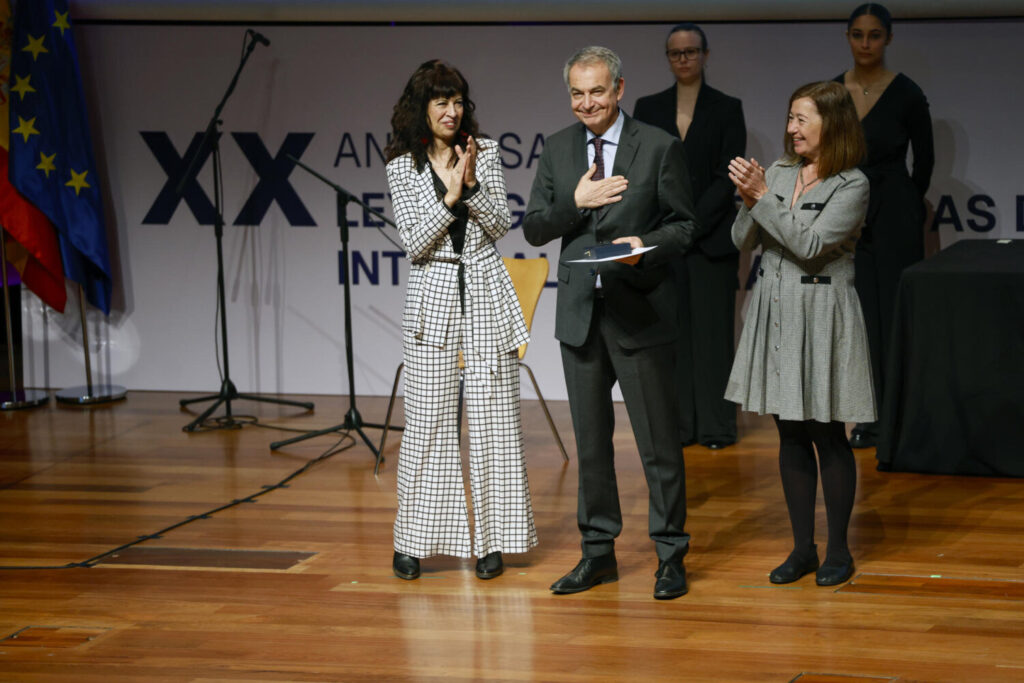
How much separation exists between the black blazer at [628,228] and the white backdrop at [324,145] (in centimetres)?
325

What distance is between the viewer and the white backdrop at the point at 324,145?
6.75 metres

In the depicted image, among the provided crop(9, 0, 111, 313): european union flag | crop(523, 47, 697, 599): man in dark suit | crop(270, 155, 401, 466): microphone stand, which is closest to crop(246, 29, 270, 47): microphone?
crop(270, 155, 401, 466): microphone stand

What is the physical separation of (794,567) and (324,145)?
14.3 ft

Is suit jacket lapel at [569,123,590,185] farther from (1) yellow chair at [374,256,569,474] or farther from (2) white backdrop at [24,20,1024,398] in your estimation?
(2) white backdrop at [24,20,1024,398]

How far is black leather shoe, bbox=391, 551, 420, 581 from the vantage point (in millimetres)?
4184

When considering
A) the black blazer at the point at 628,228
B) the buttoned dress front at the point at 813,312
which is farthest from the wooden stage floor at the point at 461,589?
the black blazer at the point at 628,228

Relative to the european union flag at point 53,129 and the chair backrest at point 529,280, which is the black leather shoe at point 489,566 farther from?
the european union flag at point 53,129

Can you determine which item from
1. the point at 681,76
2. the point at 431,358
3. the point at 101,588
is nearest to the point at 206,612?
the point at 101,588

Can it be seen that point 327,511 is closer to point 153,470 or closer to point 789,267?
point 153,470

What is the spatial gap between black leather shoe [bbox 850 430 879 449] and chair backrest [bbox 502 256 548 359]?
170cm

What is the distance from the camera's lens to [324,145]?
7.34 meters

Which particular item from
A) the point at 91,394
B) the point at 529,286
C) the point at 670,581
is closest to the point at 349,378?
the point at 529,286

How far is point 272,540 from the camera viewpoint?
4.66 m

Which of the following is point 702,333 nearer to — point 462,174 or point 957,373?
point 957,373
